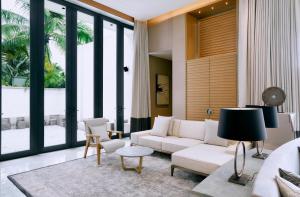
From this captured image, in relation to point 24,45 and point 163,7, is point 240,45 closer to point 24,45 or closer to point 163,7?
point 163,7

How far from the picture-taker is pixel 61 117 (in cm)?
497

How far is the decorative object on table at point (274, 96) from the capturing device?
3326 mm

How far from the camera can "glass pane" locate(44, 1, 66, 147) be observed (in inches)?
186

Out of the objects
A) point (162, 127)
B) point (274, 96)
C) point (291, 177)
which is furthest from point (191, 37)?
point (291, 177)

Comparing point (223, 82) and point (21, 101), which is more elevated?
point (223, 82)

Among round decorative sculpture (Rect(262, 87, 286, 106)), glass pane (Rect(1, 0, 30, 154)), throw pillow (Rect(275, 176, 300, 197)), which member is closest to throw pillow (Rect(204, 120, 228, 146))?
round decorative sculpture (Rect(262, 87, 286, 106))

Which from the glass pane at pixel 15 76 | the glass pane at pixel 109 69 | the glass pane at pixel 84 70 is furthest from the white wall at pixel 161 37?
the glass pane at pixel 15 76

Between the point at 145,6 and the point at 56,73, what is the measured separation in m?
2.77

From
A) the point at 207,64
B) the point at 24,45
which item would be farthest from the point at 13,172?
the point at 207,64

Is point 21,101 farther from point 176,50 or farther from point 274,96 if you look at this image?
point 274,96

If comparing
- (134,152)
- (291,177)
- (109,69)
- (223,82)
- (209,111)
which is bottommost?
(134,152)

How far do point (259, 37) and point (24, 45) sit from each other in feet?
16.2

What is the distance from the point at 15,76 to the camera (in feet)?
14.0

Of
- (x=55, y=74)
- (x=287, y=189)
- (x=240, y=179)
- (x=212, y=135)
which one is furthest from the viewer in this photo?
(x=55, y=74)
